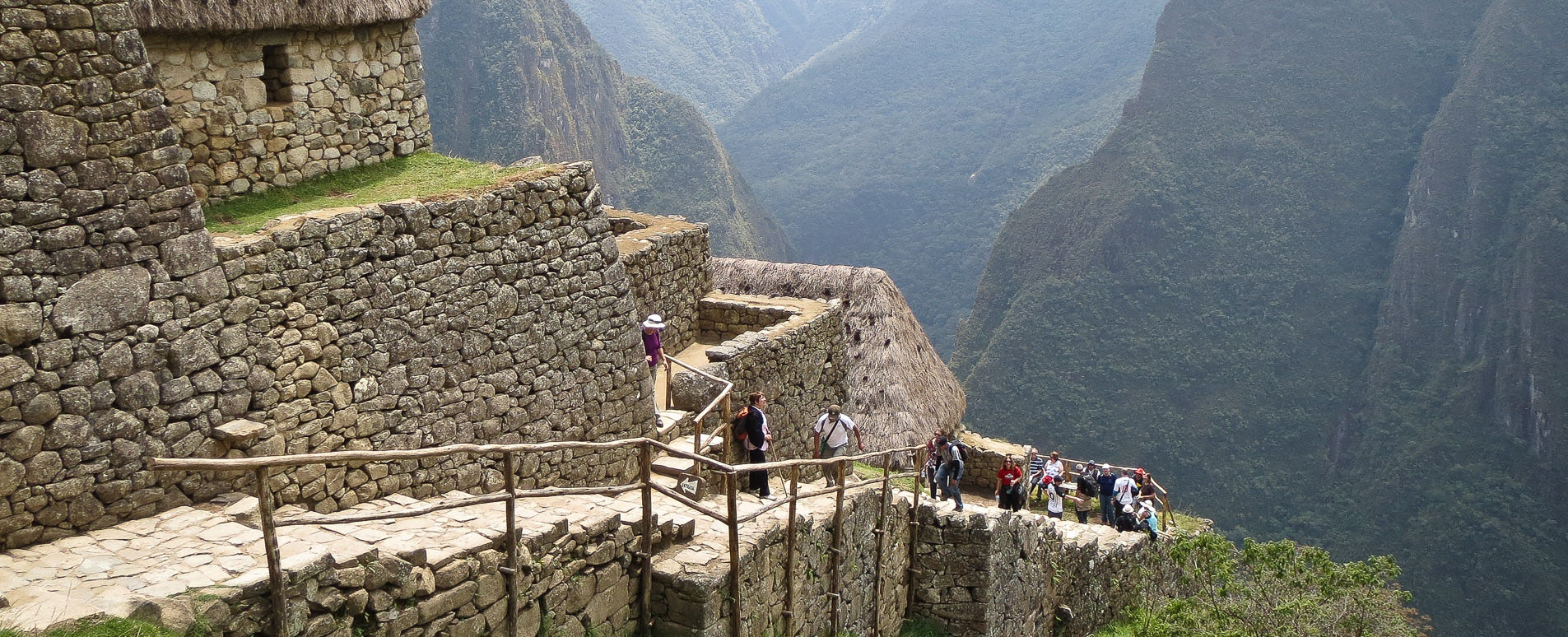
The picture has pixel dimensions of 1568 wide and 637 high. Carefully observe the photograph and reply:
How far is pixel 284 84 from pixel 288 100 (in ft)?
0.39

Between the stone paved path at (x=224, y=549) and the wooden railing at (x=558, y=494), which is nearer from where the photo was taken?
the stone paved path at (x=224, y=549)

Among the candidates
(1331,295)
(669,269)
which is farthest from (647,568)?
(1331,295)

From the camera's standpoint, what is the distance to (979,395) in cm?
7312

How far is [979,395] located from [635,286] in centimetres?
6013

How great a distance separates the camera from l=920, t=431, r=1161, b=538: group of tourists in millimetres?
15727

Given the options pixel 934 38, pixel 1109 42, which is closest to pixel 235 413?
pixel 1109 42

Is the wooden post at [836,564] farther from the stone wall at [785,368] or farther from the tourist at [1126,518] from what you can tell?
the tourist at [1126,518]

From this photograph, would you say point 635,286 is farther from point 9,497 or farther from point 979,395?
point 979,395

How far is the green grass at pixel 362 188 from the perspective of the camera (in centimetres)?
845

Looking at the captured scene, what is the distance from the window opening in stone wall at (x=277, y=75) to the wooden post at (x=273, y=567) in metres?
4.29

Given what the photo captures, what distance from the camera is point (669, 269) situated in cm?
1526

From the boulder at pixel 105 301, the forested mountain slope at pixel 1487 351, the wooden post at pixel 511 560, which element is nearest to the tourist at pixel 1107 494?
the wooden post at pixel 511 560

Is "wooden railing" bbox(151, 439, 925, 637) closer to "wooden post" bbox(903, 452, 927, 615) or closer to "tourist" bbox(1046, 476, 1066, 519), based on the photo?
"wooden post" bbox(903, 452, 927, 615)

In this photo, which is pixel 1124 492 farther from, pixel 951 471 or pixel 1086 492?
pixel 951 471
